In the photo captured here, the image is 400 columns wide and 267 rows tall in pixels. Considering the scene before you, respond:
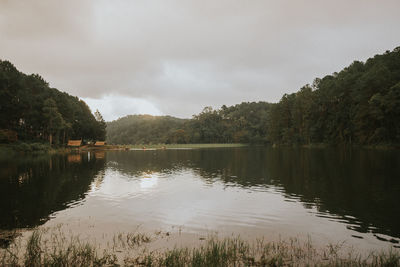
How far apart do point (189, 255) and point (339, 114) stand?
320ft

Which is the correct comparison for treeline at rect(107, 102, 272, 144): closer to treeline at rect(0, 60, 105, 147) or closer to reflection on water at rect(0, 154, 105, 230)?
treeline at rect(0, 60, 105, 147)

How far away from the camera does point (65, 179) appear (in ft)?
85.0

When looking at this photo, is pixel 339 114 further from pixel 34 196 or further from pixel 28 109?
pixel 28 109

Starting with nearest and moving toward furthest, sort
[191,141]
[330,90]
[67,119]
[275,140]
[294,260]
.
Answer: [294,260] < [67,119] < [330,90] < [275,140] < [191,141]

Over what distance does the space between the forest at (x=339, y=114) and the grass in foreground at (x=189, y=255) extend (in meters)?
69.6

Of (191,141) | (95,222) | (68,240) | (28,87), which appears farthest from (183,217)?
(191,141)

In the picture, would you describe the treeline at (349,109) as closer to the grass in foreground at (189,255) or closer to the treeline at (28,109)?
the grass in foreground at (189,255)

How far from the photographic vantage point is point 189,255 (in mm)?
8367

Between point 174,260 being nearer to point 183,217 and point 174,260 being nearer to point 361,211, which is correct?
point 183,217

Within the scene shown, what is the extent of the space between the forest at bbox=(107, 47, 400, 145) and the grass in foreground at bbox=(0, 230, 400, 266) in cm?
6957

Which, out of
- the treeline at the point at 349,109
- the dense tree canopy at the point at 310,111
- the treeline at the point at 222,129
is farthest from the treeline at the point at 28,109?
the treeline at the point at 349,109

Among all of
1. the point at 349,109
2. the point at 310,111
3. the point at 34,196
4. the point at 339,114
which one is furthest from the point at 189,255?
the point at 310,111

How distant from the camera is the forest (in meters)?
69.2

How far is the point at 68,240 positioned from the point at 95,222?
2.51 meters
